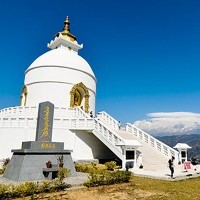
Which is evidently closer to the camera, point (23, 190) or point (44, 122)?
point (23, 190)

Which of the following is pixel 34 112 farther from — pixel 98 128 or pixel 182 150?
pixel 182 150

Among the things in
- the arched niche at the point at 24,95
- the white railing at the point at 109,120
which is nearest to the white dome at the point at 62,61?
the arched niche at the point at 24,95

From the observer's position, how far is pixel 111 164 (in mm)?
17656

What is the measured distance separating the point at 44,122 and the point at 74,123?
7.81 meters

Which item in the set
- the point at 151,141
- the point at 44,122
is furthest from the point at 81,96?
the point at 44,122

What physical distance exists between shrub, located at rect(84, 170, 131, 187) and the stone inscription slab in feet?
12.7

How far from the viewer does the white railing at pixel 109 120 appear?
1049 inches

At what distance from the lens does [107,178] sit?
1177 cm

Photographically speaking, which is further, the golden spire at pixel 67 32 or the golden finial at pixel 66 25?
the golden finial at pixel 66 25

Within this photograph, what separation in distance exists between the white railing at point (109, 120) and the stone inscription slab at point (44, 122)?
12677 mm

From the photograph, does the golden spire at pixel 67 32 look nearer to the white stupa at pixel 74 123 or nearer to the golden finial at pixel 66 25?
the golden finial at pixel 66 25

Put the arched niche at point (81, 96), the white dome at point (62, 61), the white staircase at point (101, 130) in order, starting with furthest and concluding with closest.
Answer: the white dome at point (62, 61) < the arched niche at point (81, 96) < the white staircase at point (101, 130)

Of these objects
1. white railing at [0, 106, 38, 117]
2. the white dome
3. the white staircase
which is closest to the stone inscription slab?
the white staircase

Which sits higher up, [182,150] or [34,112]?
[34,112]
